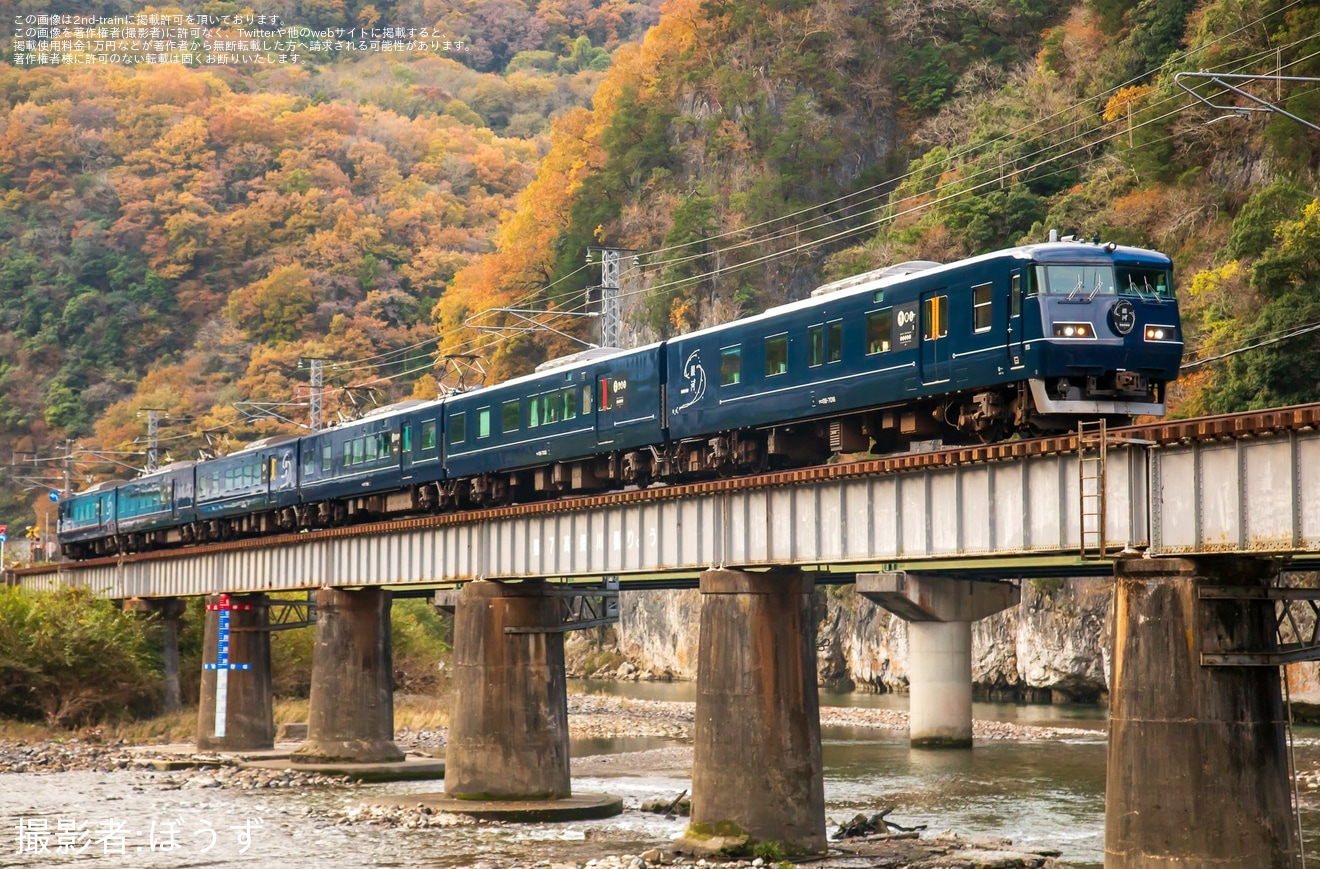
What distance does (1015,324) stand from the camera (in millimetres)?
26062

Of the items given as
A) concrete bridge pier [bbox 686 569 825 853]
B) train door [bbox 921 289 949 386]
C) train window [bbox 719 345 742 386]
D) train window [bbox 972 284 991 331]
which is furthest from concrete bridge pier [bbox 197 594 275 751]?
train window [bbox 972 284 991 331]

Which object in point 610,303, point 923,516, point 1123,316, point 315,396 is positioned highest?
point 610,303

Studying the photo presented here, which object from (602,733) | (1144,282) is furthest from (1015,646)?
(1144,282)

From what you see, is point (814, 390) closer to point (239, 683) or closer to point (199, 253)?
point (239, 683)

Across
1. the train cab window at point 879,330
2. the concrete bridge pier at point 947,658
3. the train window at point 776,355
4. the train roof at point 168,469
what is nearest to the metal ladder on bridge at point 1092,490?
the train cab window at point 879,330

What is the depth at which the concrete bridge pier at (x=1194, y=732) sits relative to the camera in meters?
19.8

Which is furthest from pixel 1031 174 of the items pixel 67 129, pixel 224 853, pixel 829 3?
pixel 67 129

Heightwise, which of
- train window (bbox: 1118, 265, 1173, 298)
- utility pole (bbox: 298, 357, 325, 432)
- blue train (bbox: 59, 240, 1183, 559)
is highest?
utility pole (bbox: 298, 357, 325, 432)

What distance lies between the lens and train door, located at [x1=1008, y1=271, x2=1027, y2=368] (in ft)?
84.7

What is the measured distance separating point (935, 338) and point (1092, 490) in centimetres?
637

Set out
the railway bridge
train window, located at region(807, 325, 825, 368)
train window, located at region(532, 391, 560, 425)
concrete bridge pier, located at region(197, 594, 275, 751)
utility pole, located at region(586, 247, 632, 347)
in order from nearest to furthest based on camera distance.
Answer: the railway bridge, train window, located at region(807, 325, 825, 368), train window, located at region(532, 391, 560, 425), concrete bridge pier, located at region(197, 594, 275, 751), utility pole, located at region(586, 247, 632, 347)

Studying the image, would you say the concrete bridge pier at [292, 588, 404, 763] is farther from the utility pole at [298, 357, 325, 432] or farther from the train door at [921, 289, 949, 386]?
the train door at [921, 289, 949, 386]

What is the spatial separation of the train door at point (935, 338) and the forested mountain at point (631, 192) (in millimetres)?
23249

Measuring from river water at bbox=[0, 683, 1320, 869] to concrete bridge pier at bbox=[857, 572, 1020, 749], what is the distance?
1.14 m
